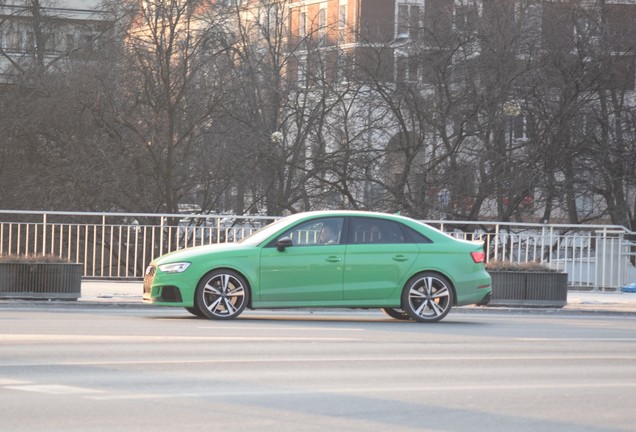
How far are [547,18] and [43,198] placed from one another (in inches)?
575

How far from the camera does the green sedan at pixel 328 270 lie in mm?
18266

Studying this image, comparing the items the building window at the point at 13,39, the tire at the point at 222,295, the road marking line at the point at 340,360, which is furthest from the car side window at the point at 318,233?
the building window at the point at 13,39

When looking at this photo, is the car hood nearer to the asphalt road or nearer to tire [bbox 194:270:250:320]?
tire [bbox 194:270:250:320]

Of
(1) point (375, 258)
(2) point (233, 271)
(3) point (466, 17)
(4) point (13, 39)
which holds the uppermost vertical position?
(3) point (466, 17)

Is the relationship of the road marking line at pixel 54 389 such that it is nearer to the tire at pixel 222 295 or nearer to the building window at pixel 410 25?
the tire at pixel 222 295

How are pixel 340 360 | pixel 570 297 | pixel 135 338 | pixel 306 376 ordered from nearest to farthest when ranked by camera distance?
1. pixel 306 376
2. pixel 340 360
3. pixel 135 338
4. pixel 570 297

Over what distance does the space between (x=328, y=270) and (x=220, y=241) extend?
9.53m

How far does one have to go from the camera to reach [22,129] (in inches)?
1596

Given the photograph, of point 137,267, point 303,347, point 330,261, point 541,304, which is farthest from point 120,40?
point 303,347

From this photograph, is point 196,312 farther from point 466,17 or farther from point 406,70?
point 466,17

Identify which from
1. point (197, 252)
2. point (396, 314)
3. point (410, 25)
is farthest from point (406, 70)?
point (197, 252)

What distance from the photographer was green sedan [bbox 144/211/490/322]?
1827 cm

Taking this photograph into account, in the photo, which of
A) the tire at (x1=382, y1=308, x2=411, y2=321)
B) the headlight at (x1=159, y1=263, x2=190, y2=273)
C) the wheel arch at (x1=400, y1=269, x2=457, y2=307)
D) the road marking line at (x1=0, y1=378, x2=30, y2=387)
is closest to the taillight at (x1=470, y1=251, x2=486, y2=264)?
the wheel arch at (x1=400, y1=269, x2=457, y2=307)

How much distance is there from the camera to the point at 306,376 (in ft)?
38.5
